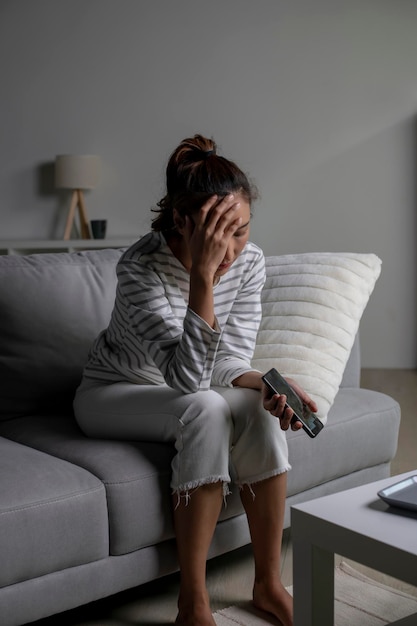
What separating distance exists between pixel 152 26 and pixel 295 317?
3.19 meters

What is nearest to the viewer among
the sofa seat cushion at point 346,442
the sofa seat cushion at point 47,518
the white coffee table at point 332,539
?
the white coffee table at point 332,539

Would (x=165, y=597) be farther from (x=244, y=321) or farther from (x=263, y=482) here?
(x=244, y=321)

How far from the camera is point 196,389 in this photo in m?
1.88

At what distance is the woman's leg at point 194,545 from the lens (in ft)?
5.87

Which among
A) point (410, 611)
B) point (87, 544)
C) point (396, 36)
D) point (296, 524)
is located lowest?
point (410, 611)

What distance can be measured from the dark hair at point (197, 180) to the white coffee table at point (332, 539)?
0.75m

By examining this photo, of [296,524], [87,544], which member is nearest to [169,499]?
[87,544]

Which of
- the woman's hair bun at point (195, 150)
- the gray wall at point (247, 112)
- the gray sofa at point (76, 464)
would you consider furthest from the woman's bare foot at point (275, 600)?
the gray wall at point (247, 112)

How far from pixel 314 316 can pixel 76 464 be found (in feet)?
2.64

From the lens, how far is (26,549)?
63.5 inches

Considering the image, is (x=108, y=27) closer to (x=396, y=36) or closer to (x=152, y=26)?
(x=152, y=26)

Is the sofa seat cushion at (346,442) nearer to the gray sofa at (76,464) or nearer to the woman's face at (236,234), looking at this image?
the gray sofa at (76,464)

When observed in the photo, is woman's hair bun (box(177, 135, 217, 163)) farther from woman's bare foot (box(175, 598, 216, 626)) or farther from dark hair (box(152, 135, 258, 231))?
woman's bare foot (box(175, 598, 216, 626))

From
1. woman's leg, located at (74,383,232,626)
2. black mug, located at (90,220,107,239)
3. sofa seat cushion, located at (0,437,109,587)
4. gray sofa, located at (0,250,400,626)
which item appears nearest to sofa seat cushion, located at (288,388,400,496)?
gray sofa, located at (0,250,400,626)
